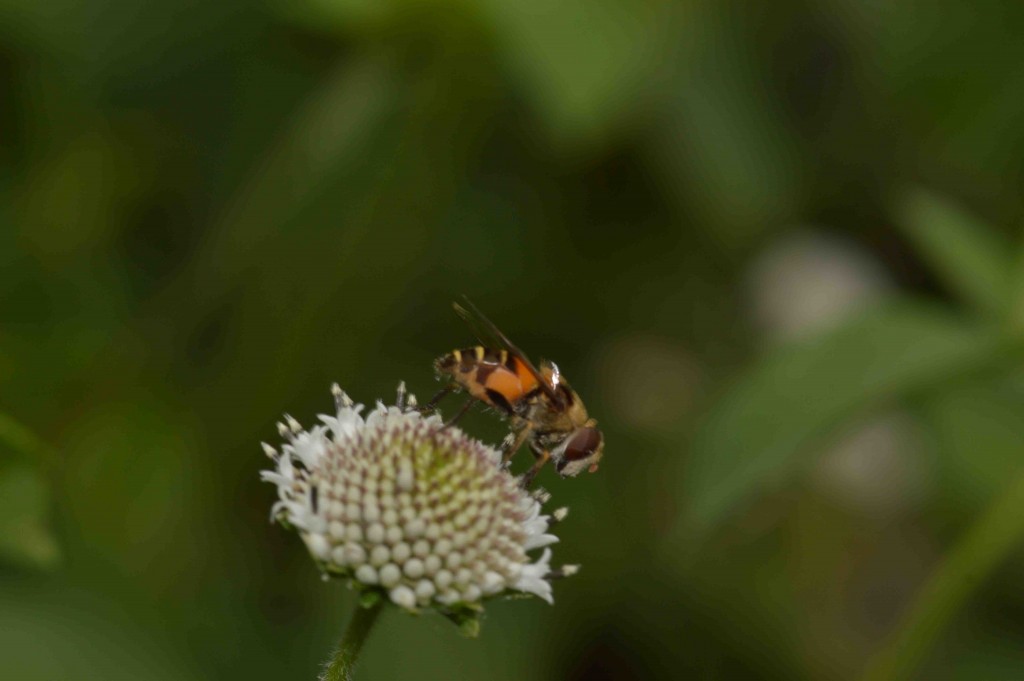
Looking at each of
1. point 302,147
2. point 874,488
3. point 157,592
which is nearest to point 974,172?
point 874,488

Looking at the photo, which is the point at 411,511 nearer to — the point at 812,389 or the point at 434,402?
the point at 434,402

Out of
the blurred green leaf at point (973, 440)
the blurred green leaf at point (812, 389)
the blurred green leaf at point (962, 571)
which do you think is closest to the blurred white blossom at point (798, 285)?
the blurred green leaf at point (973, 440)

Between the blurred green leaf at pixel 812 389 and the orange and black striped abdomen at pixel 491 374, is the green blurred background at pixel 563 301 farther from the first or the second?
the orange and black striped abdomen at pixel 491 374

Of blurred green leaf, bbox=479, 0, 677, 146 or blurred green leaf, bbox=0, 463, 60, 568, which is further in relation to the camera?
blurred green leaf, bbox=479, 0, 677, 146

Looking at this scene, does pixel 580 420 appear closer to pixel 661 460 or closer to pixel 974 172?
pixel 661 460

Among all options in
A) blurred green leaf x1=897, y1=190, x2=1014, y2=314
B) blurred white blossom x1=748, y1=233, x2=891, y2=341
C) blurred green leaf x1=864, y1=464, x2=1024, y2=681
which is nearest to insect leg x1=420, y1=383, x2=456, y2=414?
blurred green leaf x1=864, y1=464, x2=1024, y2=681

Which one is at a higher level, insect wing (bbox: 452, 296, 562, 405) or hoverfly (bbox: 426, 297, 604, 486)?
insect wing (bbox: 452, 296, 562, 405)

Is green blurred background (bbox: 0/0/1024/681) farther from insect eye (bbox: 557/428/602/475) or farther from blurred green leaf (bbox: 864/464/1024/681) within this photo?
insect eye (bbox: 557/428/602/475)
